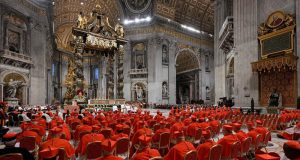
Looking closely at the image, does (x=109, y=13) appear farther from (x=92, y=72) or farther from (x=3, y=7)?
(x=3, y=7)

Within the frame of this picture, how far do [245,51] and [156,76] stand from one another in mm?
17173

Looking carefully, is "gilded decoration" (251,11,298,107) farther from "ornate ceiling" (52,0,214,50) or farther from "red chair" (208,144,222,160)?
"ornate ceiling" (52,0,214,50)

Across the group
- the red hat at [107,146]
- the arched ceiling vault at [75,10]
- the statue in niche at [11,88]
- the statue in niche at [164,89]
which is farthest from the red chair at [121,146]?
the arched ceiling vault at [75,10]

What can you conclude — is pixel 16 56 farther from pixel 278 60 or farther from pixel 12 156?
pixel 12 156

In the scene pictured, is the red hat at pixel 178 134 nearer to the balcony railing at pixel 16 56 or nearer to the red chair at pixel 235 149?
the red chair at pixel 235 149

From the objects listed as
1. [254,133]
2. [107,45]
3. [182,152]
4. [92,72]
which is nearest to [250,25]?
[107,45]

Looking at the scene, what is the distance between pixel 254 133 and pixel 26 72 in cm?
2592

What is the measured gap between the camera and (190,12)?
133 ft

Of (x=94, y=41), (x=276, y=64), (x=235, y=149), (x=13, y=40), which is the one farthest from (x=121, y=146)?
(x=13, y=40)

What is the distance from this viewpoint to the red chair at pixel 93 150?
4.76 m

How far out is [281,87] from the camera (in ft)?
55.8

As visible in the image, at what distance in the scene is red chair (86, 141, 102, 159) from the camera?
4.76m

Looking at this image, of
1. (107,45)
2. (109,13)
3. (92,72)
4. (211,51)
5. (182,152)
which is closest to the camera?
(182,152)

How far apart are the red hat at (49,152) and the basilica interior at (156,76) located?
0.02m
